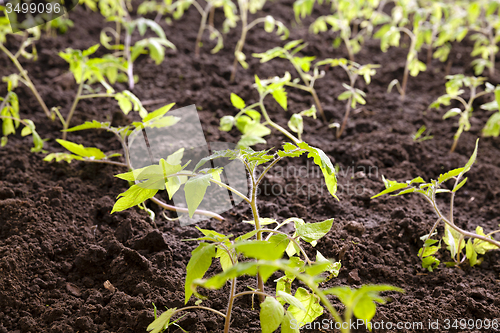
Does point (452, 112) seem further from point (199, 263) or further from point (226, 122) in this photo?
point (199, 263)

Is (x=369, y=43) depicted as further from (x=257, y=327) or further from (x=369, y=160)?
(x=257, y=327)

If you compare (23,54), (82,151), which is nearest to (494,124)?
(82,151)

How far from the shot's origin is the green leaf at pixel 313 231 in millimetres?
1144

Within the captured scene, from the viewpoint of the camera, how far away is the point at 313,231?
1161 millimetres

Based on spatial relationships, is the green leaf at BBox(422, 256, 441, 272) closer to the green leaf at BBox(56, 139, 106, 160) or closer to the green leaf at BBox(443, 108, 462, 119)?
the green leaf at BBox(443, 108, 462, 119)

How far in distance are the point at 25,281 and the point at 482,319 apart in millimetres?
1572

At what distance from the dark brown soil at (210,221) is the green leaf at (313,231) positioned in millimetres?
372

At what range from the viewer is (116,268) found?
148 centimetres

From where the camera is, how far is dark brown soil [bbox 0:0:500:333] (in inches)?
53.7

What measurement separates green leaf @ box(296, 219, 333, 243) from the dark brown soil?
37 centimetres

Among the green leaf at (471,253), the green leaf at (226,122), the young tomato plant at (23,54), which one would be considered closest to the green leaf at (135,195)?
the green leaf at (226,122)

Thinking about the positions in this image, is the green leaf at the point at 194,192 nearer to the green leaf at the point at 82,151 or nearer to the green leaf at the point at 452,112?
the green leaf at the point at 82,151

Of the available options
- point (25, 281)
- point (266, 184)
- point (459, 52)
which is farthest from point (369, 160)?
point (459, 52)

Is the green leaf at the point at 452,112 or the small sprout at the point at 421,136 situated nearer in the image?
the green leaf at the point at 452,112
